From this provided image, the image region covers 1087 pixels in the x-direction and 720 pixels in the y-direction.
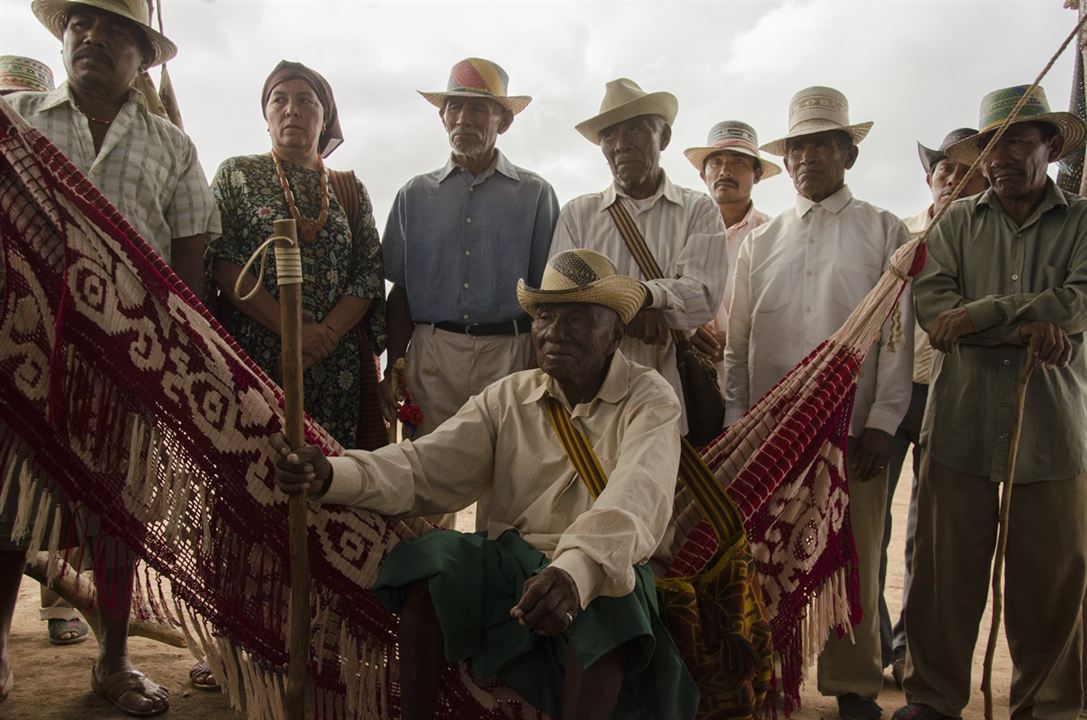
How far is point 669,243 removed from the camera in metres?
2.96

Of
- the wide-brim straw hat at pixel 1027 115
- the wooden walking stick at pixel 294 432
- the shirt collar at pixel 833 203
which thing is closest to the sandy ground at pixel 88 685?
the wooden walking stick at pixel 294 432

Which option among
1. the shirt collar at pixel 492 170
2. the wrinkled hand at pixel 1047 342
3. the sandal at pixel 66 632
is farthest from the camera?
the sandal at pixel 66 632

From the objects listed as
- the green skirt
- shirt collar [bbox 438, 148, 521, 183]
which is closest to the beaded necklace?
shirt collar [bbox 438, 148, 521, 183]

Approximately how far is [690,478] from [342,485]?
0.86 m

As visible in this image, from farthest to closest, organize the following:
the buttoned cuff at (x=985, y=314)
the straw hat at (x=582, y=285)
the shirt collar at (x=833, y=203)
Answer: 1. the shirt collar at (x=833, y=203)
2. the buttoned cuff at (x=985, y=314)
3. the straw hat at (x=582, y=285)

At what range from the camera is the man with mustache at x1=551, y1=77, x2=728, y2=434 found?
9.38 ft

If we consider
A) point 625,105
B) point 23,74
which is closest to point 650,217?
point 625,105

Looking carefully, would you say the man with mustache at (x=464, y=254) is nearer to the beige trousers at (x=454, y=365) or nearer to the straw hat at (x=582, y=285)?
the beige trousers at (x=454, y=365)

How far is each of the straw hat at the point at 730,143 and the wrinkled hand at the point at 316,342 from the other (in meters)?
2.32

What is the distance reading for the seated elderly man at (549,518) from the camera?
175cm

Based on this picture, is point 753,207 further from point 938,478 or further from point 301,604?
point 301,604

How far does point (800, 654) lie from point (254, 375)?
5.55ft

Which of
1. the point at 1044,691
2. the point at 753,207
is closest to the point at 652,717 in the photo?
the point at 1044,691

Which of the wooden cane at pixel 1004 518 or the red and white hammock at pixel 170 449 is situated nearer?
the red and white hammock at pixel 170 449
